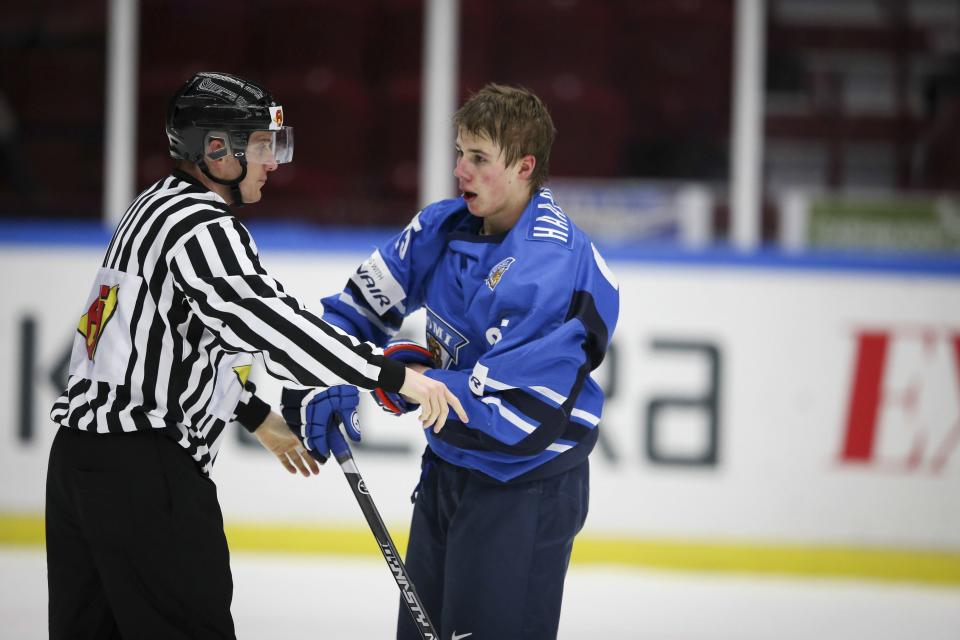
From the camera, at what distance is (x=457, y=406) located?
1.83 meters

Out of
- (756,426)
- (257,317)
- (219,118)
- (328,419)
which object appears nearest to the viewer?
(257,317)

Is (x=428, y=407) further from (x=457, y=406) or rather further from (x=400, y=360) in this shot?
(x=400, y=360)

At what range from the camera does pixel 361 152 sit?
5289mm

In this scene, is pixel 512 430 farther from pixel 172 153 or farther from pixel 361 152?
pixel 361 152

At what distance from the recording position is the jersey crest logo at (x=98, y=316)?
1791 mm

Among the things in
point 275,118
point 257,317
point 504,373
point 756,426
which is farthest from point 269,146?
point 756,426

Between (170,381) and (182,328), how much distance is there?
8 cm

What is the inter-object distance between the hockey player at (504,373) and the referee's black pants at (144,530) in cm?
29

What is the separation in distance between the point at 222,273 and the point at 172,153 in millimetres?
274

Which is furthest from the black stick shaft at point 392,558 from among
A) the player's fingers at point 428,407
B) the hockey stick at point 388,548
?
the player's fingers at point 428,407

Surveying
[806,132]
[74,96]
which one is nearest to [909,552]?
[806,132]

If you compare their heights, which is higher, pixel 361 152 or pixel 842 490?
pixel 361 152

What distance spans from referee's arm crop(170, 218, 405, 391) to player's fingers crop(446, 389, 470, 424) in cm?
8

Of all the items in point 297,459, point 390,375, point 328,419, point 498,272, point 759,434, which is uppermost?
point 498,272
